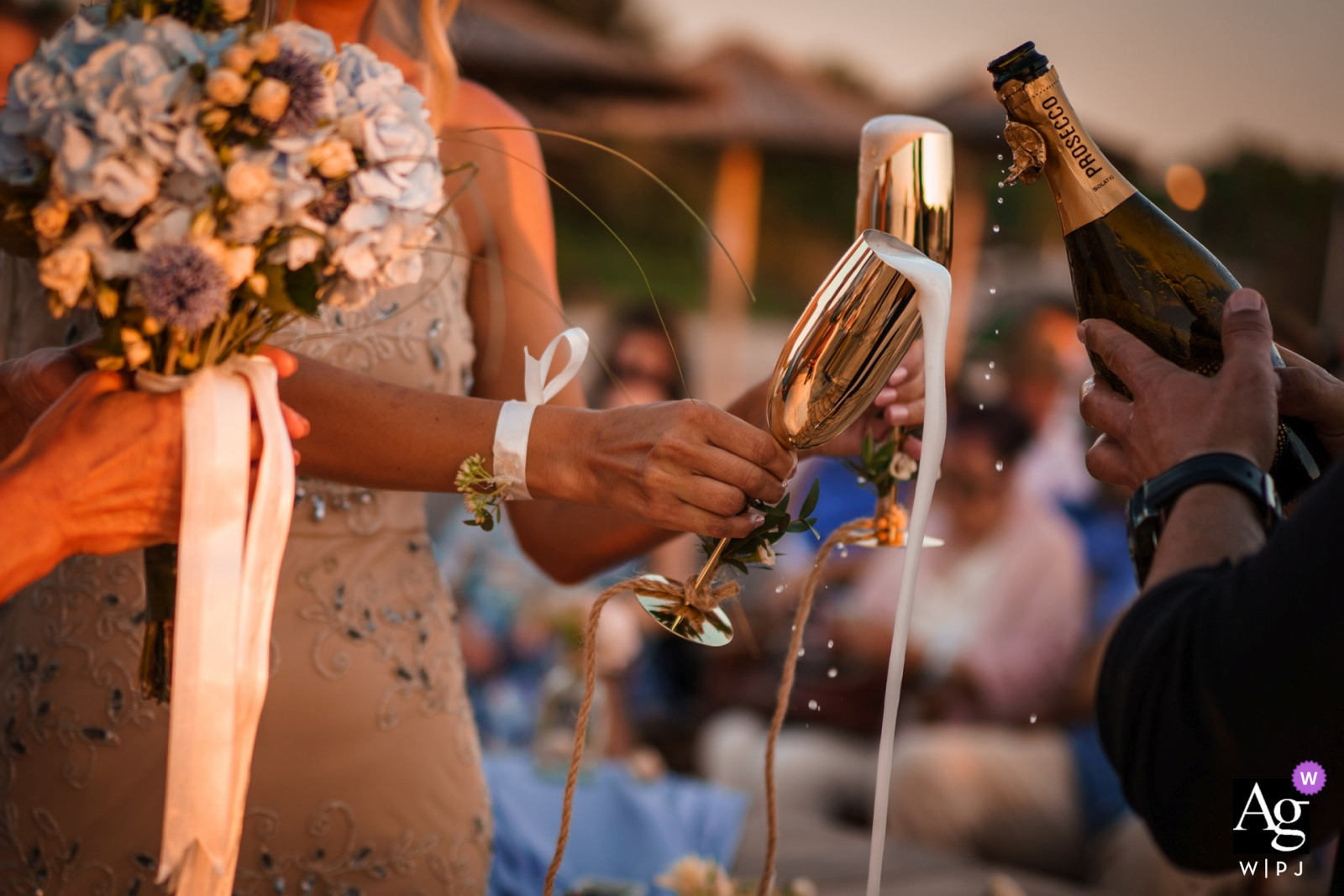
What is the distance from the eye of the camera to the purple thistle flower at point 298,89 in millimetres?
907

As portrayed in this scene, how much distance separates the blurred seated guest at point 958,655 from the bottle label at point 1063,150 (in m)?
2.74

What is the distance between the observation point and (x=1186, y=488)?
0.94 m

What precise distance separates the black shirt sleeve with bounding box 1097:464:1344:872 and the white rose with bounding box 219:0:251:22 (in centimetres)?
92

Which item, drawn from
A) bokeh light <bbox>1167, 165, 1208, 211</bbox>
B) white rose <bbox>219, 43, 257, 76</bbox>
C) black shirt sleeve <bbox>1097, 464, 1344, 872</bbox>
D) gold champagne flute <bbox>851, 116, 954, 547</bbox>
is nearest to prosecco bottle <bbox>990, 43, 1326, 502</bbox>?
gold champagne flute <bbox>851, 116, 954, 547</bbox>

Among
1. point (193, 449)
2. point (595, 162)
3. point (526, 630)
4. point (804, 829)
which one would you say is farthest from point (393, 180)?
point (595, 162)

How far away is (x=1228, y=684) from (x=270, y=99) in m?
0.88

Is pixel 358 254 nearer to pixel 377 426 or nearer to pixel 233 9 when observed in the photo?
pixel 233 9

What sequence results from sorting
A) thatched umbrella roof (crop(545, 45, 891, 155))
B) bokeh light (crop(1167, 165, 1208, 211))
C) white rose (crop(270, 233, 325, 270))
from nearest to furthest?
white rose (crop(270, 233, 325, 270))
thatched umbrella roof (crop(545, 45, 891, 155))
bokeh light (crop(1167, 165, 1208, 211))

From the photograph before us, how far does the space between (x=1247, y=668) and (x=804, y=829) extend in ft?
7.28

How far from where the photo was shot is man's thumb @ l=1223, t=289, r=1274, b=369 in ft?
3.25

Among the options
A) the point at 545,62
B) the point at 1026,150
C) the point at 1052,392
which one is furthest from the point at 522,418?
the point at 545,62

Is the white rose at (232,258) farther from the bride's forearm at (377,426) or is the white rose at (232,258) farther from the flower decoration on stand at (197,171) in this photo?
the bride's forearm at (377,426)

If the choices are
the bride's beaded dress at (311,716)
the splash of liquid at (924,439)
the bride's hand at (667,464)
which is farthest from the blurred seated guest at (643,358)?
the splash of liquid at (924,439)

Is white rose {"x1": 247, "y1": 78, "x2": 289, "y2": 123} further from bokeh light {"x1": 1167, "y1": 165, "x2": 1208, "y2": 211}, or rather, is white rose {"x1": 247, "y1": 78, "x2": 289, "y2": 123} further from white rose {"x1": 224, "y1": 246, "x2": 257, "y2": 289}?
bokeh light {"x1": 1167, "y1": 165, "x2": 1208, "y2": 211}
